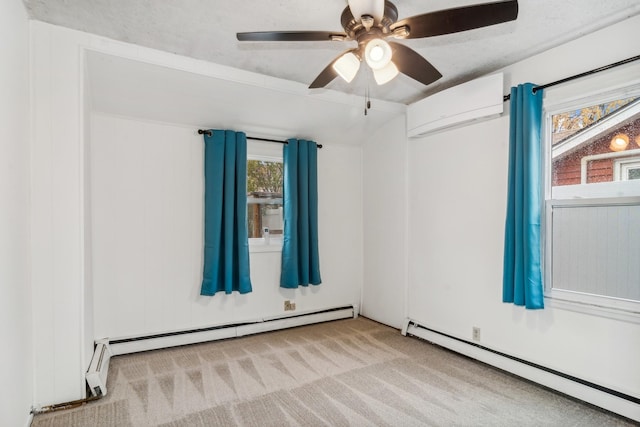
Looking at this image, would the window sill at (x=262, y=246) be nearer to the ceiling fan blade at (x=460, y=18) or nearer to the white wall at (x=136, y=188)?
the white wall at (x=136, y=188)

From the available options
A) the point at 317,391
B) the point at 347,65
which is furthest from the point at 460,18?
the point at 317,391

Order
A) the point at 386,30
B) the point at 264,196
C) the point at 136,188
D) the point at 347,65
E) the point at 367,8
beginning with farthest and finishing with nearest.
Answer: the point at 264,196, the point at 136,188, the point at 347,65, the point at 386,30, the point at 367,8

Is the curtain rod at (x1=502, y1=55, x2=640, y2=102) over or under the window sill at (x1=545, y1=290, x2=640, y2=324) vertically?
over

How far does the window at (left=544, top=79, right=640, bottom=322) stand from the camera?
6.83ft

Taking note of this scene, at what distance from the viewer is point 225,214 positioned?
3.25 m

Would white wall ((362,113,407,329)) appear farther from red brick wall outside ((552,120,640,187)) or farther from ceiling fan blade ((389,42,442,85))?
ceiling fan blade ((389,42,442,85))

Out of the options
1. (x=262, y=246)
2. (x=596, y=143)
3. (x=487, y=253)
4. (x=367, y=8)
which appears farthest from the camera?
(x=262, y=246)

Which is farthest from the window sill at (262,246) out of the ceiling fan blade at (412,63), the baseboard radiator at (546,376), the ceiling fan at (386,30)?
the ceiling fan blade at (412,63)

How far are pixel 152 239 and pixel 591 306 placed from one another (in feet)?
10.9

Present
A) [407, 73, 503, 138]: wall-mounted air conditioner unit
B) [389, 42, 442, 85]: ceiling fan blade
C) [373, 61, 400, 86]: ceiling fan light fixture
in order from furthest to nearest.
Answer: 1. [407, 73, 503, 138]: wall-mounted air conditioner unit
2. [373, 61, 400, 86]: ceiling fan light fixture
3. [389, 42, 442, 85]: ceiling fan blade

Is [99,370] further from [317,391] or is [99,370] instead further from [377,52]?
[377,52]

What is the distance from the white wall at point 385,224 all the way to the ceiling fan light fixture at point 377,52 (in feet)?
6.37

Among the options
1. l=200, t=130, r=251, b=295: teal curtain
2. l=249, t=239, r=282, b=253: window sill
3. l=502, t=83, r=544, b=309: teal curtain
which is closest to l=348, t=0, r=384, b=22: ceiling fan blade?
l=502, t=83, r=544, b=309: teal curtain

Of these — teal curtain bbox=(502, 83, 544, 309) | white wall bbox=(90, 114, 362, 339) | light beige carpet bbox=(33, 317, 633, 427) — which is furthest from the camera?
white wall bbox=(90, 114, 362, 339)
